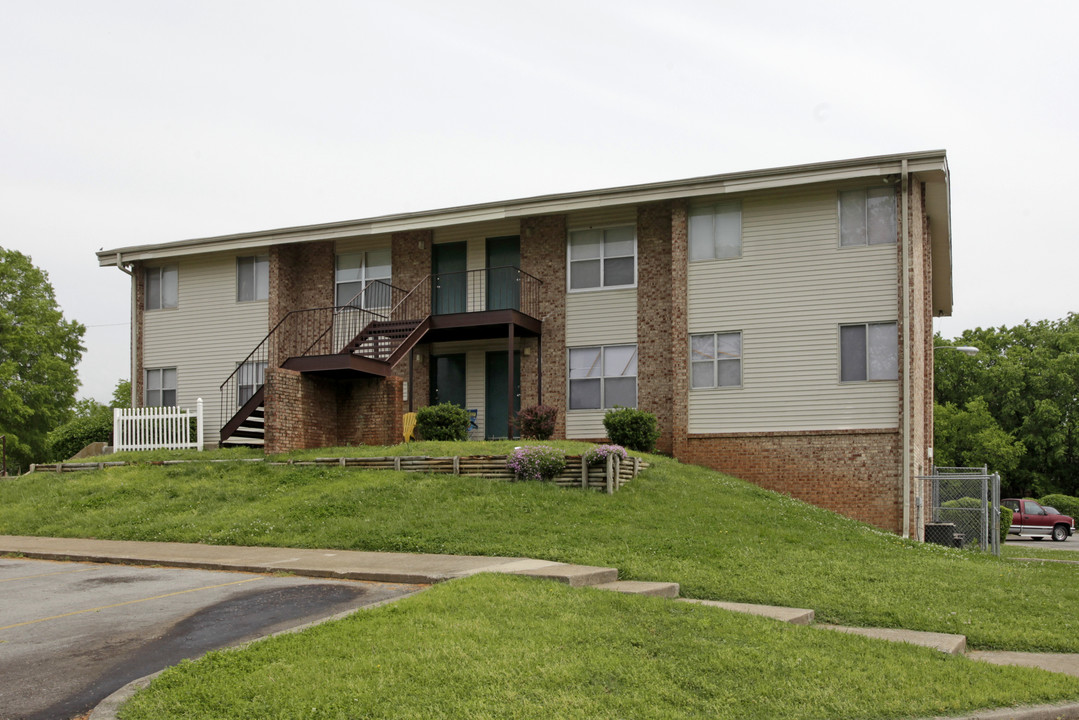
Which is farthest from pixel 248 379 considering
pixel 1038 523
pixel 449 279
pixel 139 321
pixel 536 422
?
pixel 1038 523

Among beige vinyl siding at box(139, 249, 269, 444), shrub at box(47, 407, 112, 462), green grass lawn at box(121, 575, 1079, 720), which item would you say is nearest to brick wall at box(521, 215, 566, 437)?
beige vinyl siding at box(139, 249, 269, 444)

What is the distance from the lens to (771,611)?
30.5 ft

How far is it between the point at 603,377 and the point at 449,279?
4934 mm

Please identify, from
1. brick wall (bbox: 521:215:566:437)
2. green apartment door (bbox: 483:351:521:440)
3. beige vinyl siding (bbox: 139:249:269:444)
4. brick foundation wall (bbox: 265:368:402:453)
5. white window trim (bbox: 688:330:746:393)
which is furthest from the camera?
beige vinyl siding (bbox: 139:249:269:444)

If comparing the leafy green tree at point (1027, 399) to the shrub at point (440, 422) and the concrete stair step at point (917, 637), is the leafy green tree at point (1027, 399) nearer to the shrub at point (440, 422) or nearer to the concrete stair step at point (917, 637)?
the shrub at point (440, 422)

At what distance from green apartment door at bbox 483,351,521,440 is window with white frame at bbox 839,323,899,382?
298 inches

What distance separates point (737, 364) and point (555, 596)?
1345 centimetres

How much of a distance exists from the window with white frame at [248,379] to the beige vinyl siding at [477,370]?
16.7 feet

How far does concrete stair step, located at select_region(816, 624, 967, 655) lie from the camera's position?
8328mm

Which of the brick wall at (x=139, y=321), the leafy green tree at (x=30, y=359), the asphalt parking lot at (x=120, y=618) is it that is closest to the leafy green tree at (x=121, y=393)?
the leafy green tree at (x=30, y=359)

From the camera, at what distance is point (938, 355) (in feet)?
193

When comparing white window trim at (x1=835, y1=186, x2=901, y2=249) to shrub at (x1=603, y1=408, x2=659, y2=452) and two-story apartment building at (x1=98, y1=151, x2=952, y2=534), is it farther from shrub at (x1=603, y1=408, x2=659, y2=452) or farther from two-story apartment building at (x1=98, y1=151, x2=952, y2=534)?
shrub at (x1=603, y1=408, x2=659, y2=452)

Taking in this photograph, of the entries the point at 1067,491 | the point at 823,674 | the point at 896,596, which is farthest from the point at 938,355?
the point at 823,674

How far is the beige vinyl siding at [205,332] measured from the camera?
26.3 m
